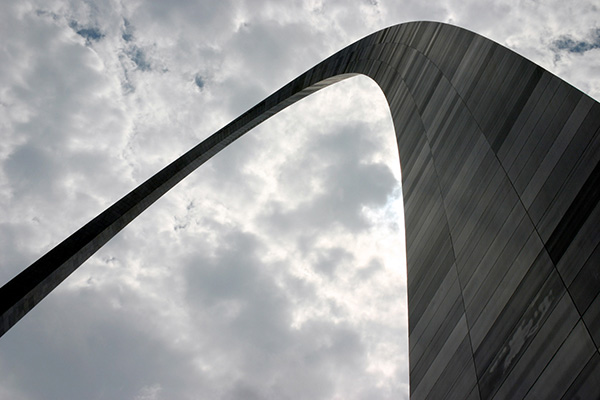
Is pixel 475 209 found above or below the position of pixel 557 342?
above

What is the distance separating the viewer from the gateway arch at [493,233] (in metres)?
8.92

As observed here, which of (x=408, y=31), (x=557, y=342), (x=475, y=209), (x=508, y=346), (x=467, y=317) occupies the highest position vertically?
(x=408, y=31)

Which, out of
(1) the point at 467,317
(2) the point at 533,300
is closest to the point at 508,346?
(2) the point at 533,300

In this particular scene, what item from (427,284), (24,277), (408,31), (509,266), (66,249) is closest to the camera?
(509,266)

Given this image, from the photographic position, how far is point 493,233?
12359 millimetres

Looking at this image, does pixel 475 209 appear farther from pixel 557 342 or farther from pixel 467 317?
pixel 557 342

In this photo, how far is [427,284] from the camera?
1705cm

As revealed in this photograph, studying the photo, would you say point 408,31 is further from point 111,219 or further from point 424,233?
point 111,219

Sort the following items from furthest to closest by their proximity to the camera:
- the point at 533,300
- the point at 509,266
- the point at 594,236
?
the point at 509,266, the point at 533,300, the point at 594,236

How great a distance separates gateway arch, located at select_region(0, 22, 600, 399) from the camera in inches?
351

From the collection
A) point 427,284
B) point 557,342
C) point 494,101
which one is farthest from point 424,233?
point 557,342

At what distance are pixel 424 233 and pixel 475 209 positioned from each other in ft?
16.3

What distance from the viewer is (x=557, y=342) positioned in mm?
8875

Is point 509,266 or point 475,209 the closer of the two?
point 509,266
